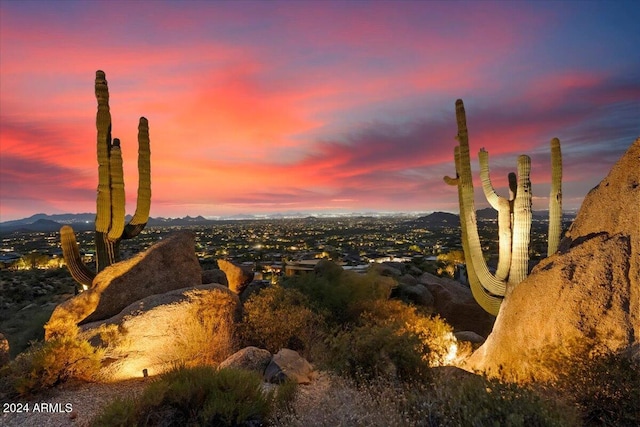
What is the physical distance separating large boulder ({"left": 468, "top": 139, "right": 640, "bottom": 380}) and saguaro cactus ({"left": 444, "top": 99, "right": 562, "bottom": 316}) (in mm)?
1497

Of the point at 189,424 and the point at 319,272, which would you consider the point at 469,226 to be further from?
the point at 189,424

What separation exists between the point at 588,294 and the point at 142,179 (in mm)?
14646

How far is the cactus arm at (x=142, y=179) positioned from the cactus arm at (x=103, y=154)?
1017 mm

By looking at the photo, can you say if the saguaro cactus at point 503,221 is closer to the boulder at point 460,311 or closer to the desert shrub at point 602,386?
the desert shrub at point 602,386

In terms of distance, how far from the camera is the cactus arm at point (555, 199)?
1137 centimetres

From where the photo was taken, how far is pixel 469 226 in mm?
13250

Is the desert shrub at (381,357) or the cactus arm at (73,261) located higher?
the cactus arm at (73,261)

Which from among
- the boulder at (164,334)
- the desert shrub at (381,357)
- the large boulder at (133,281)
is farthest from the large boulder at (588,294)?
the large boulder at (133,281)

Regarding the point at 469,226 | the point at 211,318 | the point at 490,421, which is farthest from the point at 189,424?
the point at 469,226

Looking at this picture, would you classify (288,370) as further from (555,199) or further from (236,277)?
(236,277)

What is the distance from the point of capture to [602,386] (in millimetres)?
6016

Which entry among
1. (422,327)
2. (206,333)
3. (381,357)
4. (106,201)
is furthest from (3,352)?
(422,327)

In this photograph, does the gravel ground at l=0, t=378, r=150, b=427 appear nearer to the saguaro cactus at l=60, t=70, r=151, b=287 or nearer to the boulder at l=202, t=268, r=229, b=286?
the saguaro cactus at l=60, t=70, r=151, b=287

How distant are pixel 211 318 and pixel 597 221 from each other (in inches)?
384
